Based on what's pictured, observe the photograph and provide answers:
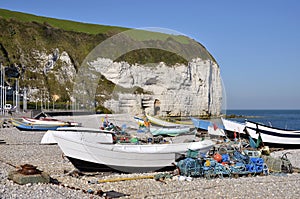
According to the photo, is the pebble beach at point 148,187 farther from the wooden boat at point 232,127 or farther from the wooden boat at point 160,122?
the wooden boat at point 160,122

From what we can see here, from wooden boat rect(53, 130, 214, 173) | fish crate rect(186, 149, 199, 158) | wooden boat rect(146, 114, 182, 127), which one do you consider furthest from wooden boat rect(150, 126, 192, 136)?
wooden boat rect(53, 130, 214, 173)

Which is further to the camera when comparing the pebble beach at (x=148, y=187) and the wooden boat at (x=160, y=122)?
the wooden boat at (x=160, y=122)

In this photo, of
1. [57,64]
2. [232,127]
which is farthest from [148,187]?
[57,64]

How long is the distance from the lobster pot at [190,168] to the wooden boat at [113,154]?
83cm

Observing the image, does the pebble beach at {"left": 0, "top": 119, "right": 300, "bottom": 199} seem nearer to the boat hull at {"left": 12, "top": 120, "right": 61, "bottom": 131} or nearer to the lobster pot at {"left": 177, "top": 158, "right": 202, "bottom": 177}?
the lobster pot at {"left": 177, "top": 158, "right": 202, "bottom": 177}

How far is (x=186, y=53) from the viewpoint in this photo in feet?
48.4

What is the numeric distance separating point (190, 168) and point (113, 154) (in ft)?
7.67

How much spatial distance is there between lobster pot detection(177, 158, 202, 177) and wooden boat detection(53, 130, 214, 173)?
2.71 ft


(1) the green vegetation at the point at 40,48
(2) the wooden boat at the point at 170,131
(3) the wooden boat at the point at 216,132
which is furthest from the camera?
(1) the green vegetation at the point at 40,48

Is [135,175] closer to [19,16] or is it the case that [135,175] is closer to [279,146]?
[279,146]

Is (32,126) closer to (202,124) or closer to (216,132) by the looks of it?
(202,124)

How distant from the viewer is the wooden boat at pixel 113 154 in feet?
38.7

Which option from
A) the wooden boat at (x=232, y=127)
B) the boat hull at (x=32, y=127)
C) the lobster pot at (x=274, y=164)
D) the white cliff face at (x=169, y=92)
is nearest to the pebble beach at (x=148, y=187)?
the lobster pot at (x=274, y=164)

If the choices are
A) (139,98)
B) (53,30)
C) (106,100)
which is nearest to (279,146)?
(139,98)
